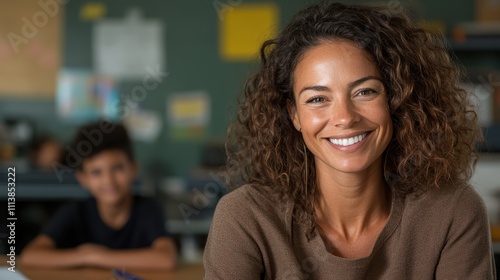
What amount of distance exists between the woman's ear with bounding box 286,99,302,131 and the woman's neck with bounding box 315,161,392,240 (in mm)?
108

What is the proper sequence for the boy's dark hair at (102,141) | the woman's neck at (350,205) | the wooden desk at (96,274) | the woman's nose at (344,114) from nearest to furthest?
the woman's nose at (344,114) → the woman's neck at (350,205) → the wooden desk at (96,274) → the boy's dark hair at (102,141)

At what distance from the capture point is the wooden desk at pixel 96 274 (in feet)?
5.41

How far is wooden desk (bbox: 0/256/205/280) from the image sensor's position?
5.41 ft

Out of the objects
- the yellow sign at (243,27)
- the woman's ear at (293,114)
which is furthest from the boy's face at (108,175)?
the yellow sign at (243,27)

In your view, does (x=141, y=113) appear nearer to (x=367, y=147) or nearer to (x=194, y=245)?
(x=194, y=245)

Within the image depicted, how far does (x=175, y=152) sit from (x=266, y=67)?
308cm

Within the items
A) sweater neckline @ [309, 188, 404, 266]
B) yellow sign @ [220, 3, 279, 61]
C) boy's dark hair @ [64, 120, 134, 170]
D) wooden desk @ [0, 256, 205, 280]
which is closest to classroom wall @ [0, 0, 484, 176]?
yellow sign @ [220, 3, 279, 61]

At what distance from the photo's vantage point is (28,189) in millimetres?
3748

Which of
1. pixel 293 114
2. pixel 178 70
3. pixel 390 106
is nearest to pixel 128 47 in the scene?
pixel 178 70

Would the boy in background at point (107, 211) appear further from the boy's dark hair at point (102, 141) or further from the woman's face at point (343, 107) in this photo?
the woman's face at point (343, 107)

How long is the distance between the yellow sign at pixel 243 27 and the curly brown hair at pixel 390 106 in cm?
301

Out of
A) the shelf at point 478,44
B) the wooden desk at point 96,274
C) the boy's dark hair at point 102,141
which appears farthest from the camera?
the shelf at point 478,44

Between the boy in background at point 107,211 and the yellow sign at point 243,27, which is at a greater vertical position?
the yellow sign at point 243,27

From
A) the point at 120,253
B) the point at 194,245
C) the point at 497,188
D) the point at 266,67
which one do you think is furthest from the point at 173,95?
the point at 266,67
